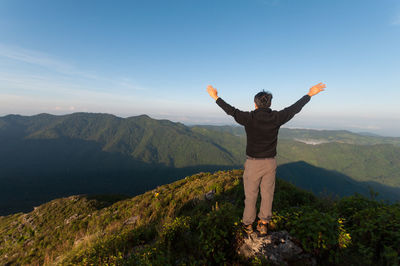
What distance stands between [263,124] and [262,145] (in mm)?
485

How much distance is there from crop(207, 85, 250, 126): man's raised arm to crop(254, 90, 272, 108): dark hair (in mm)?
344

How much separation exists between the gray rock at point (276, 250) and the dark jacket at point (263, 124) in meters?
1.83

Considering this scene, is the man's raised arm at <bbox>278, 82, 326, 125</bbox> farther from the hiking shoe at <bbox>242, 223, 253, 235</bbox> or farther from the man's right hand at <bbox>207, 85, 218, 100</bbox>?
the hiking shoe at <bbox>242, 223, 253, 235</bbox>

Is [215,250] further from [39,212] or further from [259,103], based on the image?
[39,212]

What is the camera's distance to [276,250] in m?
3.64

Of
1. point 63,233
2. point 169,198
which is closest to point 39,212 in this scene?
point 63,233

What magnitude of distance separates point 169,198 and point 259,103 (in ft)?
30.5

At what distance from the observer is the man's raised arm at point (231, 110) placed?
391cm

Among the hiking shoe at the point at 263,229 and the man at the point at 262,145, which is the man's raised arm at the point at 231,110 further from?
the hiking shoe at the point at 263,229

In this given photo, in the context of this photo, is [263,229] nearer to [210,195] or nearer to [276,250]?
[276,250]

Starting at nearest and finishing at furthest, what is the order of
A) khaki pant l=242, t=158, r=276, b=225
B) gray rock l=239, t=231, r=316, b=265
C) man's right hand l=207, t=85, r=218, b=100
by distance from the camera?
gray rock l=239, t=231, r=316, b=265
khaki pant l=242, t=158, r=276, b=225
man's right hand l=207, t=85, r=218, b=100

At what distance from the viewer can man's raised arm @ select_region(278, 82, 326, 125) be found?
382cm

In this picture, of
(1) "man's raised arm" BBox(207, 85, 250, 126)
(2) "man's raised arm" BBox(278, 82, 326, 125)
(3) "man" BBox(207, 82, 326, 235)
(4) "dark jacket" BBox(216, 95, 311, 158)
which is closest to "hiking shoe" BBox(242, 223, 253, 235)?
(3) "man" BBox(207, 82, 326, 235)

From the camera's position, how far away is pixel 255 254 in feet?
11.8
